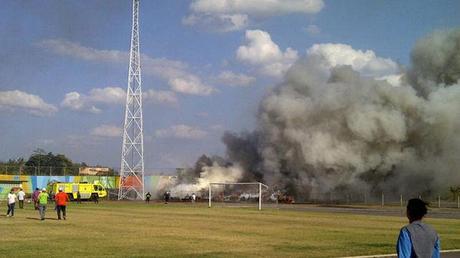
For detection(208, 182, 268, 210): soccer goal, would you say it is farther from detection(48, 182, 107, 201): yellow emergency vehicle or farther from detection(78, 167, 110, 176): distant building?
detection(78, 167, 110, 176): distant building

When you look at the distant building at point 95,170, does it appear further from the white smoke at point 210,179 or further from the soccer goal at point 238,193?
the soccer goal at point 238,193

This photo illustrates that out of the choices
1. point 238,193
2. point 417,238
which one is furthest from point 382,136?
point 417,238

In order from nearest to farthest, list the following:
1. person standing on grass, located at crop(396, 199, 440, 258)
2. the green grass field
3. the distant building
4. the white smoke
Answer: person standing on grass, located at crop(396, 199, 440, 258) < the green grass field < the white smoke < the distant building

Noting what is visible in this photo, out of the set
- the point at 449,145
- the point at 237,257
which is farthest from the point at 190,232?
the point at 449,145

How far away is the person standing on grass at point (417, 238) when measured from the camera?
21.0 ft

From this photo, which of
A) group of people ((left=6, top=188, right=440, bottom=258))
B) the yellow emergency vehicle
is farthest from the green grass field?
the yellow emergency vehicle

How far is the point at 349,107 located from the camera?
262 ft

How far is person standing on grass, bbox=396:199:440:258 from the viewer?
6391 mm

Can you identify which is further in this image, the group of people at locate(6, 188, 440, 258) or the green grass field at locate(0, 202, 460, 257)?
the green grass field at locate(0, 202, 460, 257)

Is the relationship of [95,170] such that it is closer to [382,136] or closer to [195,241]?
[382,136]

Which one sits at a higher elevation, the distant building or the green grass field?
the distant building

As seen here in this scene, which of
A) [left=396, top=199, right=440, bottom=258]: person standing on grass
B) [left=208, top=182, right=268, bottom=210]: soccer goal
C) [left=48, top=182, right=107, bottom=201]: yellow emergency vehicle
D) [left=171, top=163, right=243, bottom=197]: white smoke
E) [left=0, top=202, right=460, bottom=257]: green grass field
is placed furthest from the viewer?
[left=171, top=163, right=243, bottom=197]: white smoke

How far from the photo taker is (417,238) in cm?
644

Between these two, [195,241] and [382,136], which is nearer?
[195,241]
